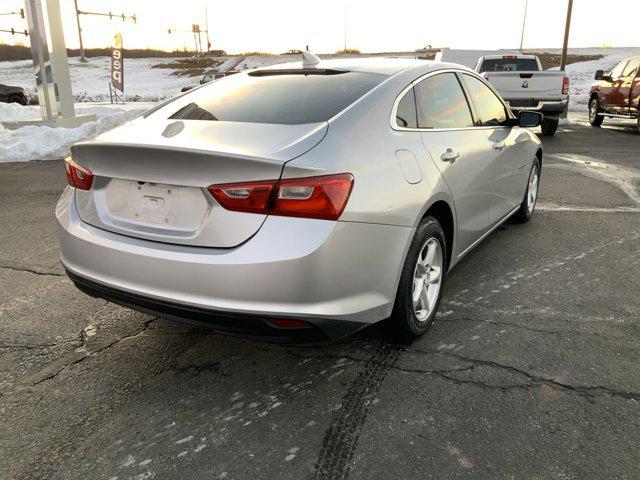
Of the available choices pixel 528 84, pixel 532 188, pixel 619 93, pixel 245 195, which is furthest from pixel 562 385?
pixel 619 93

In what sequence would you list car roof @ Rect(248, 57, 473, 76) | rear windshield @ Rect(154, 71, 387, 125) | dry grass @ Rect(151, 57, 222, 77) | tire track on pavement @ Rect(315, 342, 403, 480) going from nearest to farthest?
tire track on pavement @ Rect(315, 342, 403, 480) < rear windshield @ Rect(154, 71, 387, 125) < car roof @ Rect(248, 57, 473, 76) < dry grass @ Rect(151, 57, 222, 77)

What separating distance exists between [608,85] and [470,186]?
14367 millimetres

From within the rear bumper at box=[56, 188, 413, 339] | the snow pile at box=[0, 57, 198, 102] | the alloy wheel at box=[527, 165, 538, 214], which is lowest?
the snow pile at box=[0, 57, 198, 102]

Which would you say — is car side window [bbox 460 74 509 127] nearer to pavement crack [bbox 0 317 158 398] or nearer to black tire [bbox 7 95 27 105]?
pavement crack [bbox 0 317 158 398]

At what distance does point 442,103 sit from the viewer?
3668 mm

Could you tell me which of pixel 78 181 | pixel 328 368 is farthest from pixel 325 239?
pixel 78 181

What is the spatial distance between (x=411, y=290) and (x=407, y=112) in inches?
40.7

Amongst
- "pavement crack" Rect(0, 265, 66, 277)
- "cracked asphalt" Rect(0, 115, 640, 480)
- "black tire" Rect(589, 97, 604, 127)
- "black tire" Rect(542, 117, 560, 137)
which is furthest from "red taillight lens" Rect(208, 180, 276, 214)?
"black tire" Rect(589, 97, 604, 127)

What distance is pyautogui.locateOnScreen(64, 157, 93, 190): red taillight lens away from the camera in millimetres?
2802

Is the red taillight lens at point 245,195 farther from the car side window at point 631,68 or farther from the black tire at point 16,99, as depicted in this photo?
the black tire at point 16,99

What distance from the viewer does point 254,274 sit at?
2.32 meters

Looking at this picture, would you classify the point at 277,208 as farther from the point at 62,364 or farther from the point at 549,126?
the point at 549,126

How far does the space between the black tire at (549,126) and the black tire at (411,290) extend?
1159cm

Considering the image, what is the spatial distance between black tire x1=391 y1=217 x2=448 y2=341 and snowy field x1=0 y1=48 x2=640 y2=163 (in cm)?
296
